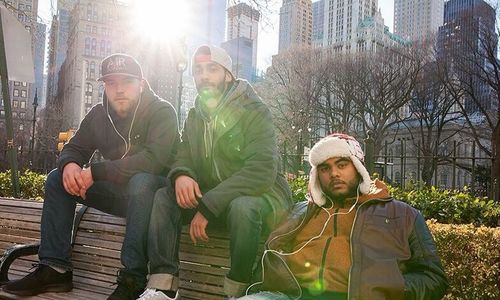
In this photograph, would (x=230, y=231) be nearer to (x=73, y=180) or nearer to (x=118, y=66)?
(x=73, y=180)

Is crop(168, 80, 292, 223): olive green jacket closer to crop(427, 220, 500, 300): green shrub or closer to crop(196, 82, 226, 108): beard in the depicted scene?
crop(196, 82, 226, 108): beard

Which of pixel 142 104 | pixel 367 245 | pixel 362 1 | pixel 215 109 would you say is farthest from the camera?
pixel 362 1

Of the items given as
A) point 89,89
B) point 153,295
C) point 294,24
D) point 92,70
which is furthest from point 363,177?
point 92,70

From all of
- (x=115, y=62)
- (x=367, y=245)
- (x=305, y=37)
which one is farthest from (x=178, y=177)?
(x=305, y=37)

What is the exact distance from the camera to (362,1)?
246 feet

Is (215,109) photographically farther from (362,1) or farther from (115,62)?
(362,1)

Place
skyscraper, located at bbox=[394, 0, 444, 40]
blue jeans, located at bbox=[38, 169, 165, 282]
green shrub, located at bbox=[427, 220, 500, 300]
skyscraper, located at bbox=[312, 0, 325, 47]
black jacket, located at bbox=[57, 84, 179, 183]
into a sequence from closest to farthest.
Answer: blue jeans, located at bbox=[38, 169, 165, 282]
black jacket, located at bbox=[57, 84, 179, 183]
green shrub, located at bbox=[427, 220, 500, 300]
skyscraper, located at bbox=[394, 0, 444, 40]
skyscraper, located at bbox=[312, 0, 325, 47]

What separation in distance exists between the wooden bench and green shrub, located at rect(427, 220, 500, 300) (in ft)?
7.58

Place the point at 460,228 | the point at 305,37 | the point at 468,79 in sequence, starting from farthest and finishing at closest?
Answer: the point at 305,37, the point at 468,79, the point at 460,228

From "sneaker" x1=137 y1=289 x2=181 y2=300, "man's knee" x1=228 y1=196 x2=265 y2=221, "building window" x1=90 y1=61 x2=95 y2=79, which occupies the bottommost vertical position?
"sneaker" x1=137 y1=289 x2=181 y2=300

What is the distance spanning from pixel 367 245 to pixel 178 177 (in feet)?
4.25

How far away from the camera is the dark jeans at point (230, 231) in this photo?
9.08ft

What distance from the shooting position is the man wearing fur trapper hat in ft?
7.43

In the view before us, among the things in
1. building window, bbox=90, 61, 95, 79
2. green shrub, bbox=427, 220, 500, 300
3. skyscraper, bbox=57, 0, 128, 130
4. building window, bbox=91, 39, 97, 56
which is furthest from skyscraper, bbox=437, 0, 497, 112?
building window, bbox=90, 61, 95, 79
